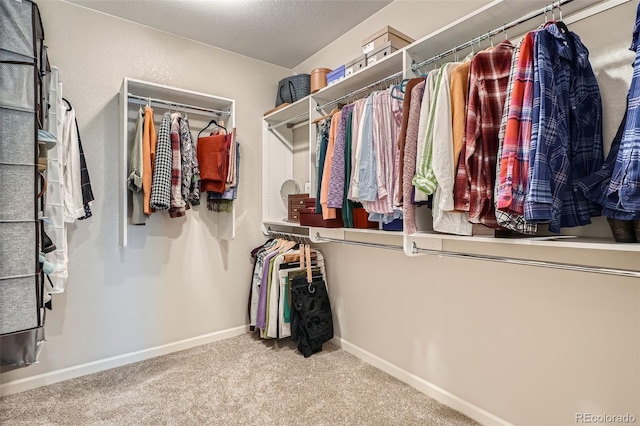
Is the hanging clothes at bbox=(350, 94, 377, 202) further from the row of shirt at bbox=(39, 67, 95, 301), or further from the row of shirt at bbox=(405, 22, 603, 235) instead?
the row of shirt at bbox=(39, 67, 95, 301)

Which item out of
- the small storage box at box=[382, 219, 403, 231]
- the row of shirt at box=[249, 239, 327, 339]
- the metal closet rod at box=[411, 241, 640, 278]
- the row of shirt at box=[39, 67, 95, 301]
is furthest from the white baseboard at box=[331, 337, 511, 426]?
the row of shirt at box=[39, 67, 95, 301]

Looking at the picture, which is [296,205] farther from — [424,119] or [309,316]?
[424,119]

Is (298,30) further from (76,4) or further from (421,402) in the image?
(421,402)

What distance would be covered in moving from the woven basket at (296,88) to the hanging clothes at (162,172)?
1.02 m

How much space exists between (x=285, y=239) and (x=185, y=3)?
197 cm

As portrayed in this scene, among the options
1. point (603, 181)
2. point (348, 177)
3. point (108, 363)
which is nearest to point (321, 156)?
point (348, 177)

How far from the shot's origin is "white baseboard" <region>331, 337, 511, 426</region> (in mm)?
1757

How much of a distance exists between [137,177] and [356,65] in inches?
64.4

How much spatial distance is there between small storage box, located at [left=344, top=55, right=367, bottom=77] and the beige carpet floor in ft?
6.67

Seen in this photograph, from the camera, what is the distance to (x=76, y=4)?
228 cm

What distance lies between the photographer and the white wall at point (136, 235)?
2264 millimetres

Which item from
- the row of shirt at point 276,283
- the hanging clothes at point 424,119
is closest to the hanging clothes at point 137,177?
the row of shirt at point 276,283

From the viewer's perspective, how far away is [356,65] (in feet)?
7.00

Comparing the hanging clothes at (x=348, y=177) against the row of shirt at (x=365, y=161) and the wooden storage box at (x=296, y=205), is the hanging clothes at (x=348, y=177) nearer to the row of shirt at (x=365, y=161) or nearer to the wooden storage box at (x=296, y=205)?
the row of shirt at (x=365, y=161)
